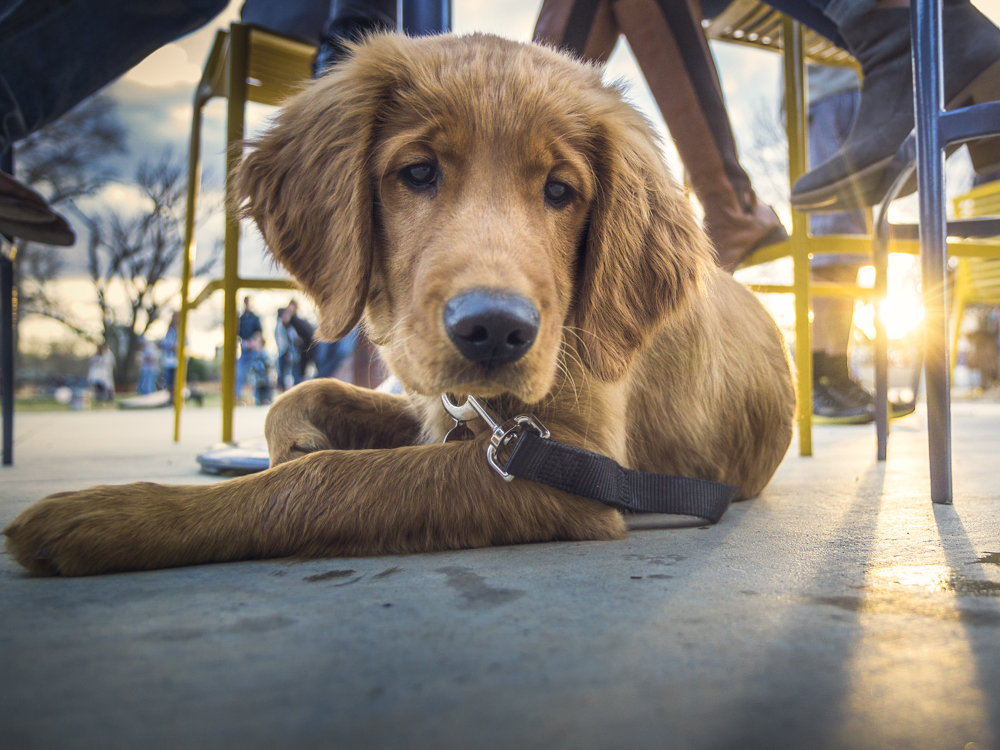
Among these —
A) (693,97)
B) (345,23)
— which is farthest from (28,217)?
(693,97)

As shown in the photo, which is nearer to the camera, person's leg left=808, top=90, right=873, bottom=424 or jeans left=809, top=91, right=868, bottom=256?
person's leg left=808, top=90, right=873, bottom=424

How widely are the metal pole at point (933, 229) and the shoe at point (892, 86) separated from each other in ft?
2.26

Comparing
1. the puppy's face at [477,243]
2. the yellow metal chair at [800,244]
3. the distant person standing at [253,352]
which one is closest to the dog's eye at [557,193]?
the puppy's face at [477,243]

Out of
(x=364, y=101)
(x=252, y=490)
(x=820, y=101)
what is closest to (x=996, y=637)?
(x=252, y=490)

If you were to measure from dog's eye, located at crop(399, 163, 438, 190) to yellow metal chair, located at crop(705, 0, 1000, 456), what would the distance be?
7.04ft

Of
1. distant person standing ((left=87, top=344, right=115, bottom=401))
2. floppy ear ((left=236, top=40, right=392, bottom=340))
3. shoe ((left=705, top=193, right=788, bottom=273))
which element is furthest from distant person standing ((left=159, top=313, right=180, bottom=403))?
floppy ear ((left=236, top=40, right=392, bottom=340))

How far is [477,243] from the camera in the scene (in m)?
1.51

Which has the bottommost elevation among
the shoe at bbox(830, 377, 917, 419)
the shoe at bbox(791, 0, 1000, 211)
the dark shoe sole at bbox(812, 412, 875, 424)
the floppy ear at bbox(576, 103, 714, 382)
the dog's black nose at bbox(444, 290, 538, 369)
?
the dark shoe sole at bbox(812, 412, 875, 424)

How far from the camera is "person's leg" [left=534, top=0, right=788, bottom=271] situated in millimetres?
3699

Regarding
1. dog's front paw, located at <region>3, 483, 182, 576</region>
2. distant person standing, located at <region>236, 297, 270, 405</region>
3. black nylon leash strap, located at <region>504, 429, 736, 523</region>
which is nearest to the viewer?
dog's front paw, located at <region>3, 483, 182, 576</region>

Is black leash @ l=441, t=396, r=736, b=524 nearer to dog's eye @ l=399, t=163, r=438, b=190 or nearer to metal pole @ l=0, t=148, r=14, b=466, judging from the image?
dog's eye @ l=399, t=163, r=438, b=190

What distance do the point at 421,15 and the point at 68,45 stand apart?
5.42 feet

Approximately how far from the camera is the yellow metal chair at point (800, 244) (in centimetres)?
367

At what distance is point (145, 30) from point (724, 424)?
3339mm
